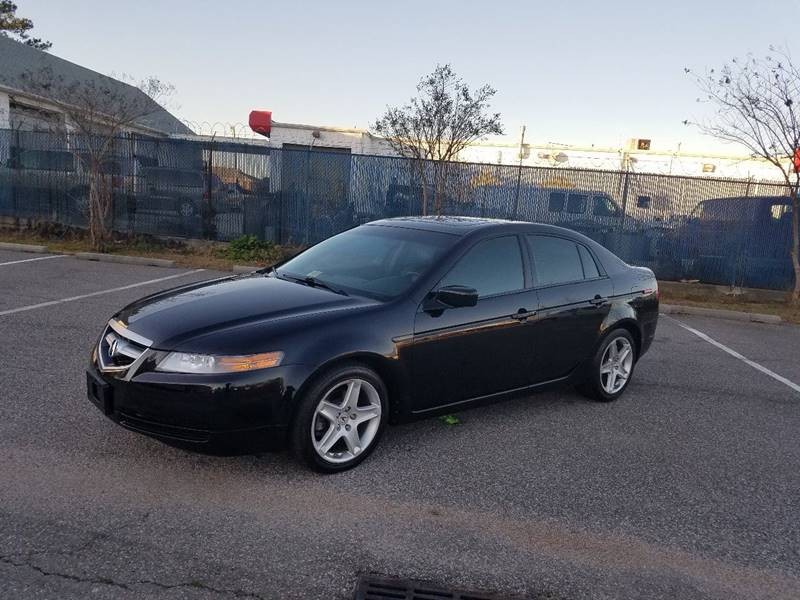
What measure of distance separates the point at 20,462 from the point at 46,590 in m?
1.33

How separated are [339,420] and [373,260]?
1374mm

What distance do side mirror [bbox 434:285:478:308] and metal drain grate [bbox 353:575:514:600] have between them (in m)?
1.79

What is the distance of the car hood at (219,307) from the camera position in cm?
370

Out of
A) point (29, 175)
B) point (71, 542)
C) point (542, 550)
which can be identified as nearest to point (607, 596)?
point (542, 550)

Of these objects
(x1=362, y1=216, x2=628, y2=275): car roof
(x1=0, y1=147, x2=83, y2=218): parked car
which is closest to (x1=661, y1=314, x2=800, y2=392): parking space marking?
(x1=362, y1=216, x2=628, y2=275): car roof

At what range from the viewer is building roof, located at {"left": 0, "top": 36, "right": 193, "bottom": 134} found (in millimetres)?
21875

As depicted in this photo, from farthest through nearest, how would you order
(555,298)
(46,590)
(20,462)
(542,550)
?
(555,298)
(20,462)
(542,550)
(46,590)

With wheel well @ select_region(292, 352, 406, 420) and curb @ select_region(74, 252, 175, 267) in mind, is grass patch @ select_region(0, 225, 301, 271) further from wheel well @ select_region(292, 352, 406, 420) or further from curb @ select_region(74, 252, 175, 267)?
wheel well @ select_region(292, 352, 406, 420)

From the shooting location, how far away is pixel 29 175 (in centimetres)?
1455

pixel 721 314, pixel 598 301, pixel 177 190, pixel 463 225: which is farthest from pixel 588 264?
pixel 177 190

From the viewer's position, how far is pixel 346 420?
389cm

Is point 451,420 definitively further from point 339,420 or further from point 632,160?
point 632,160

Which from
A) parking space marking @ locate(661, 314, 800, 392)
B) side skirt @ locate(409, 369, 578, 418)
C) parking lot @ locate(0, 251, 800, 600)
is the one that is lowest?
parking lot @ locate(0, 251, 800, 600)

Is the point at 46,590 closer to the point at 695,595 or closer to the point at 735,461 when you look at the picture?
the point at 695,595
